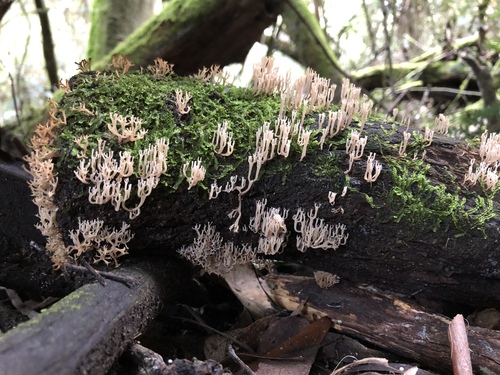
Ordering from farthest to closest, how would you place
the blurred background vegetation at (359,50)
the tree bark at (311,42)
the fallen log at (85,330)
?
the tree bark at (311,42) → the blurred background vegetation at (359,50) → the fallen log at (85,330)

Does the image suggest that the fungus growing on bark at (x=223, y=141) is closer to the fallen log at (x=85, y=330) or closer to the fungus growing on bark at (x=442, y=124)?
the fallen log at (x=85, y=330)

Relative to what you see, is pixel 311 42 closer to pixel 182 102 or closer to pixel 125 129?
pixel 182 102

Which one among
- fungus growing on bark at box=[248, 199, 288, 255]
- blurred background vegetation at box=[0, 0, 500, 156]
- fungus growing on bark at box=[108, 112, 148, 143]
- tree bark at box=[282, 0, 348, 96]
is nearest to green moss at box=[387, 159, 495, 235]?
fungus growing on bark at box=[248, 199, 288, 255]

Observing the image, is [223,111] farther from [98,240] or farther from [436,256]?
[436,256]

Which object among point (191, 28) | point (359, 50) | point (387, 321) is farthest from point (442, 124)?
point (359, 50)

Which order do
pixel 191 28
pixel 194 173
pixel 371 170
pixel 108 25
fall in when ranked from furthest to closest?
pixel 108 25 < pixel 191 28 < pixel 371 170 < pixel 194 173

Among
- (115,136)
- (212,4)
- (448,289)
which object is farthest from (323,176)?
(212,4)

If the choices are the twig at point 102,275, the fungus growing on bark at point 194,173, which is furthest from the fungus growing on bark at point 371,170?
the twig at point 102,275
